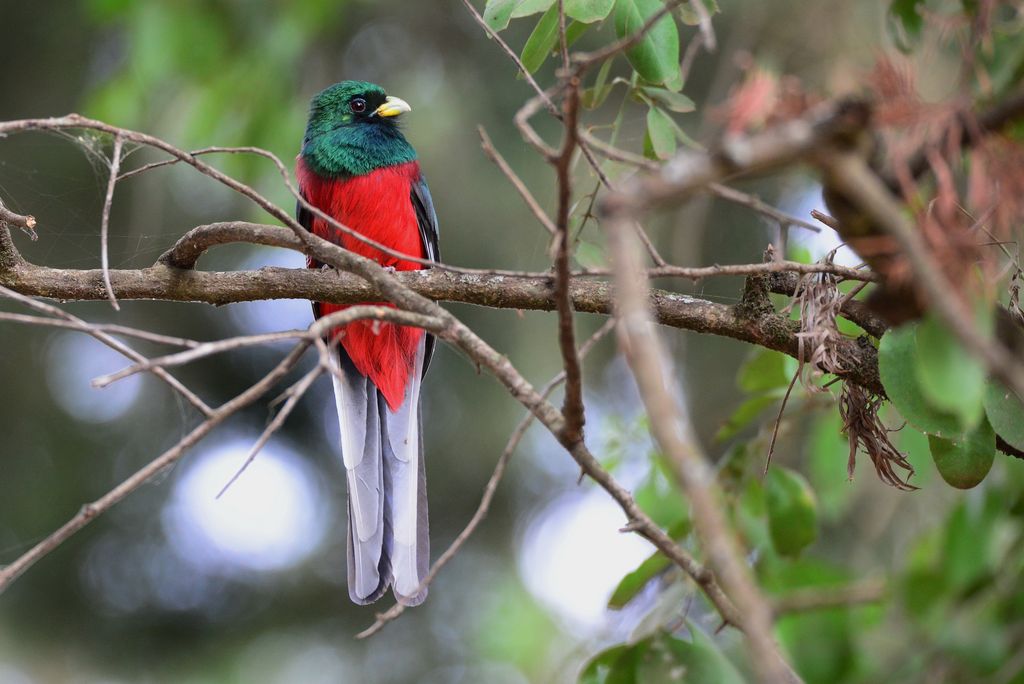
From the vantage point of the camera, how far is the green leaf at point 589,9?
6.22 ft

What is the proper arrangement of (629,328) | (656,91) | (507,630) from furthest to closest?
(507,630) → (656,91) → (629,328)

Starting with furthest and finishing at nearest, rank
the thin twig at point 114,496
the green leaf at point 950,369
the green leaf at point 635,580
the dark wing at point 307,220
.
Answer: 1. the dark wing at point 307,220
2. the green leaf at point 635,580
3. the thin twig at point 114,496
4. the green leaf at point 950,369

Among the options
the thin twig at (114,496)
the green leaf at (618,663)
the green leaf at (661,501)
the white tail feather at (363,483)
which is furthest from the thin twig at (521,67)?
the green leaf at (661,501)

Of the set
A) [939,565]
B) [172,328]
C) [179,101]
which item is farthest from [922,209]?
Result: [172,328]

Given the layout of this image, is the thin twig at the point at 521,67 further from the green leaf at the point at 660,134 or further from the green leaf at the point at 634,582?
the green leaf at the point at 634,582

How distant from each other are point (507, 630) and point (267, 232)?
4.29 metres

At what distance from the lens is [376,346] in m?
3.34

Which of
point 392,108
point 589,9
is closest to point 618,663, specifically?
point 589,9

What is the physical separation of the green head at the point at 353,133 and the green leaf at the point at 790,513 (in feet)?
5.81

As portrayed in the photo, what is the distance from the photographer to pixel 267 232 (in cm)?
209

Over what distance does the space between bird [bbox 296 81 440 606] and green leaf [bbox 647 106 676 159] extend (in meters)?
0.85

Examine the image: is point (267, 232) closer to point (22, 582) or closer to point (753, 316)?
point (753, 316)

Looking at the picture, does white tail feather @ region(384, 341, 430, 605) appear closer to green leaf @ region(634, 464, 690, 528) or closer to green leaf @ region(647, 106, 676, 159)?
green leaf @ region(634, 464, 690, 528)

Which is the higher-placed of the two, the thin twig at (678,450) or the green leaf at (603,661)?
the green leaf at (603,661)
